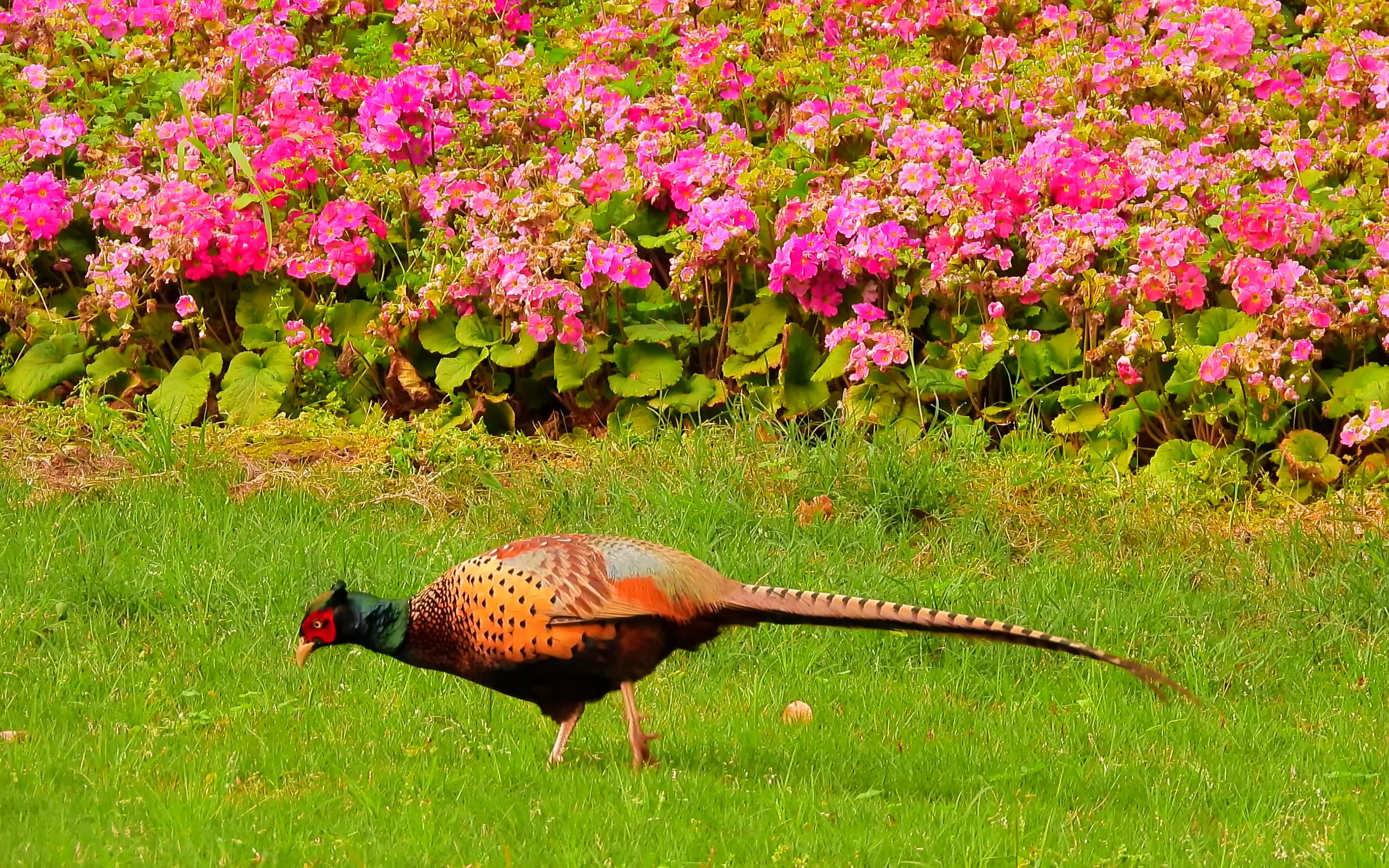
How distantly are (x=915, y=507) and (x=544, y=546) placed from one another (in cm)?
287

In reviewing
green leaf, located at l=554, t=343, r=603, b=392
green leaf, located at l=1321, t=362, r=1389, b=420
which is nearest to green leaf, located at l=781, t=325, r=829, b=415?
green leaf, located at l=554, t=343, r=603, b=392

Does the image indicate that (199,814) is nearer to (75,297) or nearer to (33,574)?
(33,574)

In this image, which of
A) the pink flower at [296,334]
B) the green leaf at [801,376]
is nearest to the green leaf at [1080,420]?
the green leaf at [801,376]

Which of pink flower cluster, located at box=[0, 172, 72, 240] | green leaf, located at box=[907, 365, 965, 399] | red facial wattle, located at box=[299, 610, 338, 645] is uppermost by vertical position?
red facial wattle, located at box=[299, 610, 338, 645]

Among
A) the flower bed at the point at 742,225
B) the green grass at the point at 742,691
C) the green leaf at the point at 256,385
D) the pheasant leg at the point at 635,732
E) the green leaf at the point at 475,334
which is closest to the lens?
the green grass at the point at 742,691

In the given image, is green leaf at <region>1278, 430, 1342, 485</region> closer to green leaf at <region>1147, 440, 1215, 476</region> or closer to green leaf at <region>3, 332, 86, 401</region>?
green leaf at <region>1147, 440, 1215, 476</region>

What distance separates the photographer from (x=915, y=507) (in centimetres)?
746

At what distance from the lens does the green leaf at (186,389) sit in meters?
8.86

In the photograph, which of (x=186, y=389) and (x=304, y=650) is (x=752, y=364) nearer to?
(x=186, y=389)

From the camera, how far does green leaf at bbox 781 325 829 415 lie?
27.6 ft

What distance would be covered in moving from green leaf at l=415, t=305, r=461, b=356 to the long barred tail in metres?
4.19

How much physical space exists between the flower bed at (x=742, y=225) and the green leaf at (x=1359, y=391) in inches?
0.7

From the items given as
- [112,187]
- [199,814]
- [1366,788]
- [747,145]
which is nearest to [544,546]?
[199,814]

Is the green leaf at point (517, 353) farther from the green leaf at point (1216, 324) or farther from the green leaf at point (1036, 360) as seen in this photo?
the green leaf at point (1216, 324)
